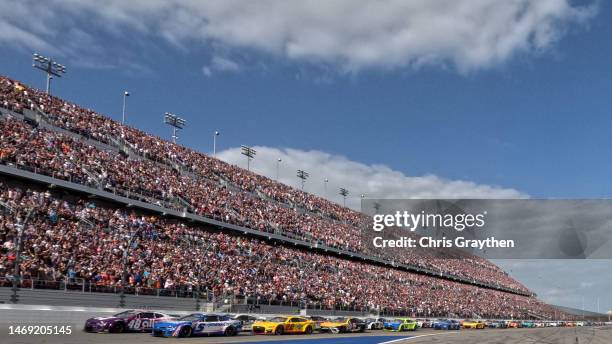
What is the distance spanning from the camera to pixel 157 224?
137 ft

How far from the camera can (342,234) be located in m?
72.1

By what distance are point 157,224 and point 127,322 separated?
14122mm

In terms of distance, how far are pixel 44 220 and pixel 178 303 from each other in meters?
8.68

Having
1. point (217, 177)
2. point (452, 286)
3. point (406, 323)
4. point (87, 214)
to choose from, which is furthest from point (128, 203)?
point (452, 286)

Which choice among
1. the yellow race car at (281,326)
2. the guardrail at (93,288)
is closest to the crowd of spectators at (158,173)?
the guardrail at (93,288)

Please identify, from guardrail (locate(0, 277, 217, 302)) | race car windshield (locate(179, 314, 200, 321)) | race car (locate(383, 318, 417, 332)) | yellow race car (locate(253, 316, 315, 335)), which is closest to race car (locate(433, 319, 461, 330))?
race car (locate(383, 318, 417, 332))

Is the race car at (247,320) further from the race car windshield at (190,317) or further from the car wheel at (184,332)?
the car wheel at (184,332)

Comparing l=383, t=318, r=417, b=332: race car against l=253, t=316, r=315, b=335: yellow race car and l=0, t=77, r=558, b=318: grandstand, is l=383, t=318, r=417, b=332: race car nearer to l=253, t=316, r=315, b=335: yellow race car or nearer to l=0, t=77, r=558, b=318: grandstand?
l=0, t=77, r=558, b=318: grandstand

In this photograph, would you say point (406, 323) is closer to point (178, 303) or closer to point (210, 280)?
point (210, 280)

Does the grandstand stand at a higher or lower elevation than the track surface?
higher

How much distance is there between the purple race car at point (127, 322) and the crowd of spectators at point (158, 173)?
11495mm

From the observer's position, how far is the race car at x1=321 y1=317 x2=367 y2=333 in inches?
1574

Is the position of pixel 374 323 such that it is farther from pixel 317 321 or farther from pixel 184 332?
pixel 184 332

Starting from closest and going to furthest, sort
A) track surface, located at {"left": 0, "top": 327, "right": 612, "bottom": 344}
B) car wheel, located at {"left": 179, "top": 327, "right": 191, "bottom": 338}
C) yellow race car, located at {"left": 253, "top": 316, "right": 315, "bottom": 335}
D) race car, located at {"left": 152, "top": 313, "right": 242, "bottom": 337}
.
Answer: track surface, located at {"left": 0, "top": 327, "right": 612, "bottom": 344} < race car, located at {"left": 152, "top": 313, "right": 242, "bottom": 337} < car wheel, located at {"left": 179, "top": 327, "right": 191, "bottom": 338} < yellow race car, located at {"left": 253, "top": 316, "right": 315, "bottom": 335}
